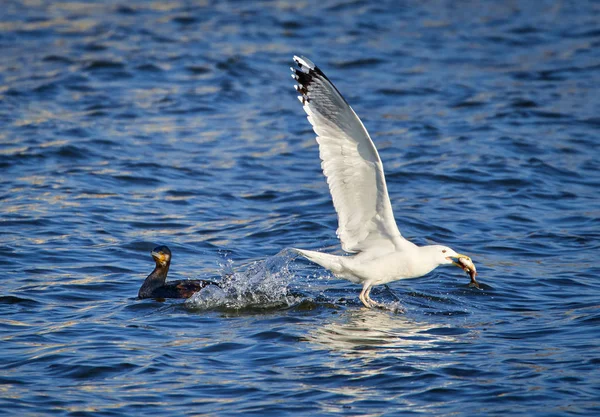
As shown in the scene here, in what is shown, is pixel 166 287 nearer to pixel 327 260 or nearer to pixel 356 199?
pixel 327 260

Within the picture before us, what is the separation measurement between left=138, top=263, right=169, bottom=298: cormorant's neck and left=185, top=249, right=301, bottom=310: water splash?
1.27 feet

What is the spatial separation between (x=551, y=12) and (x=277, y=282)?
635 inches

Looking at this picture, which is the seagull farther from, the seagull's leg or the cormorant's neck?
→ the cormorant's neck

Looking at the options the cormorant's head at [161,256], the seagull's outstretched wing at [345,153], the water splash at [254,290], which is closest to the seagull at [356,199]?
the seagull's outstretched wing at [345,153]

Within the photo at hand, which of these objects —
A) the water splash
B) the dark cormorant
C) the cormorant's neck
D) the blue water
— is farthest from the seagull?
the cormorant's neck

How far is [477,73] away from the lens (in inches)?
736

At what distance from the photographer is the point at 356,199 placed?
8.20 m

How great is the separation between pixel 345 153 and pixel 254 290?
1.71 meters

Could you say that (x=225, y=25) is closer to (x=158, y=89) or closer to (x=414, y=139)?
(x=158, y=89)

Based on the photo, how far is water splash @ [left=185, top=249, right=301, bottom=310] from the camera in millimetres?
8609

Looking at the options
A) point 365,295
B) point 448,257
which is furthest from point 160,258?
point 448,257

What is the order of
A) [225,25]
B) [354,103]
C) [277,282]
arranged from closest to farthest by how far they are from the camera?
[277,282] < [354,103] < [225,25]

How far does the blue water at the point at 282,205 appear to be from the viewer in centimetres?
686

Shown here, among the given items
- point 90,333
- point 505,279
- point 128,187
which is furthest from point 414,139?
Answer: point 90,333
